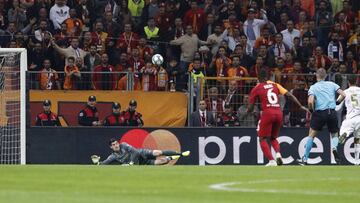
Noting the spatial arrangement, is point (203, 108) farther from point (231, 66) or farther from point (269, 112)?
point (269, 112)

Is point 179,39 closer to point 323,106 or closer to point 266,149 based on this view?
point 323,106

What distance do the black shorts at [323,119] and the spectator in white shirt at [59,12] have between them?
27.2 ft

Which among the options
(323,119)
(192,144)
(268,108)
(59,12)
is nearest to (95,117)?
(192,144)

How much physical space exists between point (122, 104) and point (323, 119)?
5413mm

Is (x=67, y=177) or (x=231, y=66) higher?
(x=231, y=66)

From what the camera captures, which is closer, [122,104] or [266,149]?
[266,149]

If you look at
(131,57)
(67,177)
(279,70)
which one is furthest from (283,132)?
(67,177)

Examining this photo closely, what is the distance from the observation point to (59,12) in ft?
96.2

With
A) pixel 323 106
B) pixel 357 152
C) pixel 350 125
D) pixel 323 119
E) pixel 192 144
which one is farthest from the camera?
pixel 192 144

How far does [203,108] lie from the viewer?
86.5 feet

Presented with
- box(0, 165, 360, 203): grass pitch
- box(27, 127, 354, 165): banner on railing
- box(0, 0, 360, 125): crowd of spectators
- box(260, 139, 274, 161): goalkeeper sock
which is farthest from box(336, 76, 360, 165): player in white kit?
box(0, 165, 360, 203): grass pitch

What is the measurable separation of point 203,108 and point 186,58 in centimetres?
299

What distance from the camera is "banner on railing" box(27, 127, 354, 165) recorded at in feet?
88.1

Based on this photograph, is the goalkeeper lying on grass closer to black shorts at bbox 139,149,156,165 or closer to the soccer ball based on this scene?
black shorts at bbox 139,149,156,165
